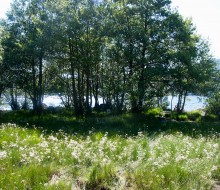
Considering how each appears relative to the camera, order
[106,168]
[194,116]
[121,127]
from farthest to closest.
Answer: [194,116], [121,127], [106,168]

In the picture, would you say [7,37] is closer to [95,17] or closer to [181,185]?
[95,17]

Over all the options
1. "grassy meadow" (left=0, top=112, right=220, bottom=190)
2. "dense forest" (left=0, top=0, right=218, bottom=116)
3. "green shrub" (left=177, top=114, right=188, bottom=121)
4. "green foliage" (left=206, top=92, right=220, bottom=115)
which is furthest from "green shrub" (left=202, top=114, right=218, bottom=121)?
"grassy meadow" (left=0, top=112, right=220, bottom=190)

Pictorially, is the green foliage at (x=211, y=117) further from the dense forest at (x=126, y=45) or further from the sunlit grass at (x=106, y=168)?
the sunlit grass at (x=106, y=168)

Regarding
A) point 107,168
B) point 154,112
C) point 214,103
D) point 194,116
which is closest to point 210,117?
point 194,116

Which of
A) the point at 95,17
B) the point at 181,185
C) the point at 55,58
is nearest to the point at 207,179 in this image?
the point at 181,185

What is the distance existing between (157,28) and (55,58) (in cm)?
908

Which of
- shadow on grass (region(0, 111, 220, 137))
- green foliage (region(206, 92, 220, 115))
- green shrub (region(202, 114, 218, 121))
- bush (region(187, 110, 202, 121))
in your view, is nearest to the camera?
shadow on grass (region(0, 111, 220, 137))

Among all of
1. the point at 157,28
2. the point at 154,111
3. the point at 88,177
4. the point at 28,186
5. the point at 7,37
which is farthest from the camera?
the point at 7,37

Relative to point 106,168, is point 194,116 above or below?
below

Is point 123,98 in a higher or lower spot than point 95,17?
lower

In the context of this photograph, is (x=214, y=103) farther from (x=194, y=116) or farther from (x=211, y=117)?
(x=194, y=116)

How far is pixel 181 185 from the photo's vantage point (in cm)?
629

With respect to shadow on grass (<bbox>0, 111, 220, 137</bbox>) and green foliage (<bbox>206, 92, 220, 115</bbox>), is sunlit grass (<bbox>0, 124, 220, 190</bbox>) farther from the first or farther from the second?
green foliage (<bbox>206, 92, 220, 115</bbox>)

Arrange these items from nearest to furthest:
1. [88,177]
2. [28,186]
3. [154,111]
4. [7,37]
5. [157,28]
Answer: [28,186] < [88,177] < [157,28] < [154,111] < [7,37]
